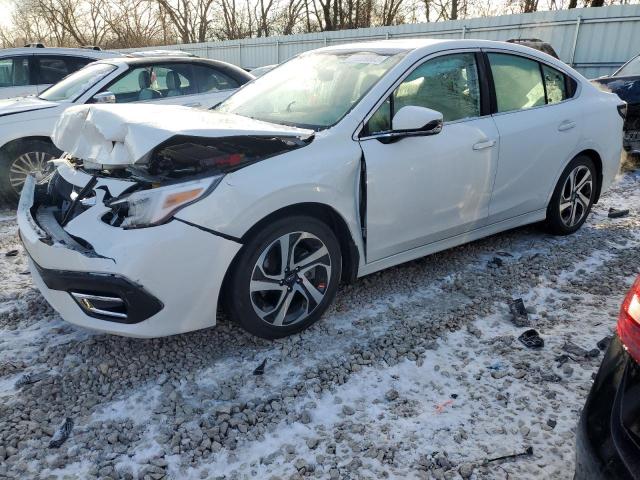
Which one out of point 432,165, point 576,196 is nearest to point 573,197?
point 576,196

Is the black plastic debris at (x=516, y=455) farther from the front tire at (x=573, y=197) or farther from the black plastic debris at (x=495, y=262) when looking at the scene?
the front tire at (x=573, y=197)

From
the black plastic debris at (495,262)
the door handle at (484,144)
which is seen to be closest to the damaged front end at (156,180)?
the door handle at (484,144)

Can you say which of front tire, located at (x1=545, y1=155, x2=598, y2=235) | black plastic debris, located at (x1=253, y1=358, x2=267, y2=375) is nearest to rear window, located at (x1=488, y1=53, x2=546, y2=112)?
front tire, located at (x1=545, y1=155, x2=598, y2=235)

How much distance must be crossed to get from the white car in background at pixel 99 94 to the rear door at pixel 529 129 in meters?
3.31

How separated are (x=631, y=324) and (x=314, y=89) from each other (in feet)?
8.59

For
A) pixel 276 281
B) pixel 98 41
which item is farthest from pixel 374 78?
pixel 98 41

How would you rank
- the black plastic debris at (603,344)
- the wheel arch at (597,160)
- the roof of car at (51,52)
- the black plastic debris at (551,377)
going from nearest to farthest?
1. the black plastic debris at (551,377)
2. the black plastic debris at (603,344)
3. the wheel arch at (597,160)
4. the roof of car at (51,52)

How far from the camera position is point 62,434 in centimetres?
236

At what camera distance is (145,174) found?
2820mm

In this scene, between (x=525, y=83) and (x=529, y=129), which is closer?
(x=529, y=129)

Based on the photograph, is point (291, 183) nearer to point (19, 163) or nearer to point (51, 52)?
point (19, 163)

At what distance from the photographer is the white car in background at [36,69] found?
7.29 meters

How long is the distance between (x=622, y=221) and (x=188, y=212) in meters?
4.63

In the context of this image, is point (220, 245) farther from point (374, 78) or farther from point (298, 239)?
point (374, 78)
